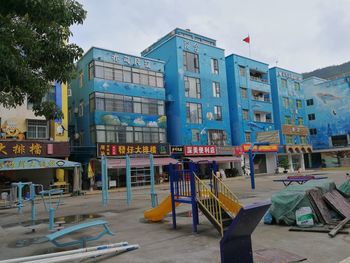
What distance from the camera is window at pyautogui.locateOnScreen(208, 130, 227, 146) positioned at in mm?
38781

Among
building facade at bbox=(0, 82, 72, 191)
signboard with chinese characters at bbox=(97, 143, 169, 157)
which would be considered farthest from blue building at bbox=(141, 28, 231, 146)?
building facade at bbox=(0, 82, 72, 191)

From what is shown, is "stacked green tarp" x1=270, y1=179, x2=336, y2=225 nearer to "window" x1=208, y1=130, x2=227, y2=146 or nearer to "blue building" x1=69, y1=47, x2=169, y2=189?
"blue building" x1=69, y1=47, x2=169, y2=189

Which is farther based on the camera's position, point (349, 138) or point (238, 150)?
point (349, 138)

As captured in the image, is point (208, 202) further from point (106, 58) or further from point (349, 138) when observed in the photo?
point (349, 138)

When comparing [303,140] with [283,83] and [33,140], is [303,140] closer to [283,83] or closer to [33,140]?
[283,83]

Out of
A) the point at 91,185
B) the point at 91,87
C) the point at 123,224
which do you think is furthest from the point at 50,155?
the point at 123,224

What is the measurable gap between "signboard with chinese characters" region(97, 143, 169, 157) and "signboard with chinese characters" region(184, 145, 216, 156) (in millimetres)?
2640

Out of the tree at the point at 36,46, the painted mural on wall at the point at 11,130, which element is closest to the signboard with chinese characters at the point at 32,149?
the painted mural on wall at the point at 11,130

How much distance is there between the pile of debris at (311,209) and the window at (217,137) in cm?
2917

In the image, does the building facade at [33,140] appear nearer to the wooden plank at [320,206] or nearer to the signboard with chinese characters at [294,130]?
the wooden plank at [320,206]

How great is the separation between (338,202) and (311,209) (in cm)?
150

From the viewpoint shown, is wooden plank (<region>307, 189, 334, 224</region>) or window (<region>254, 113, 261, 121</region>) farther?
window (<region>254, 113, 261, 121</region>)

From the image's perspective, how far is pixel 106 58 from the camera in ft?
106

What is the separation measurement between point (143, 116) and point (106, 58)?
6.93 meters
